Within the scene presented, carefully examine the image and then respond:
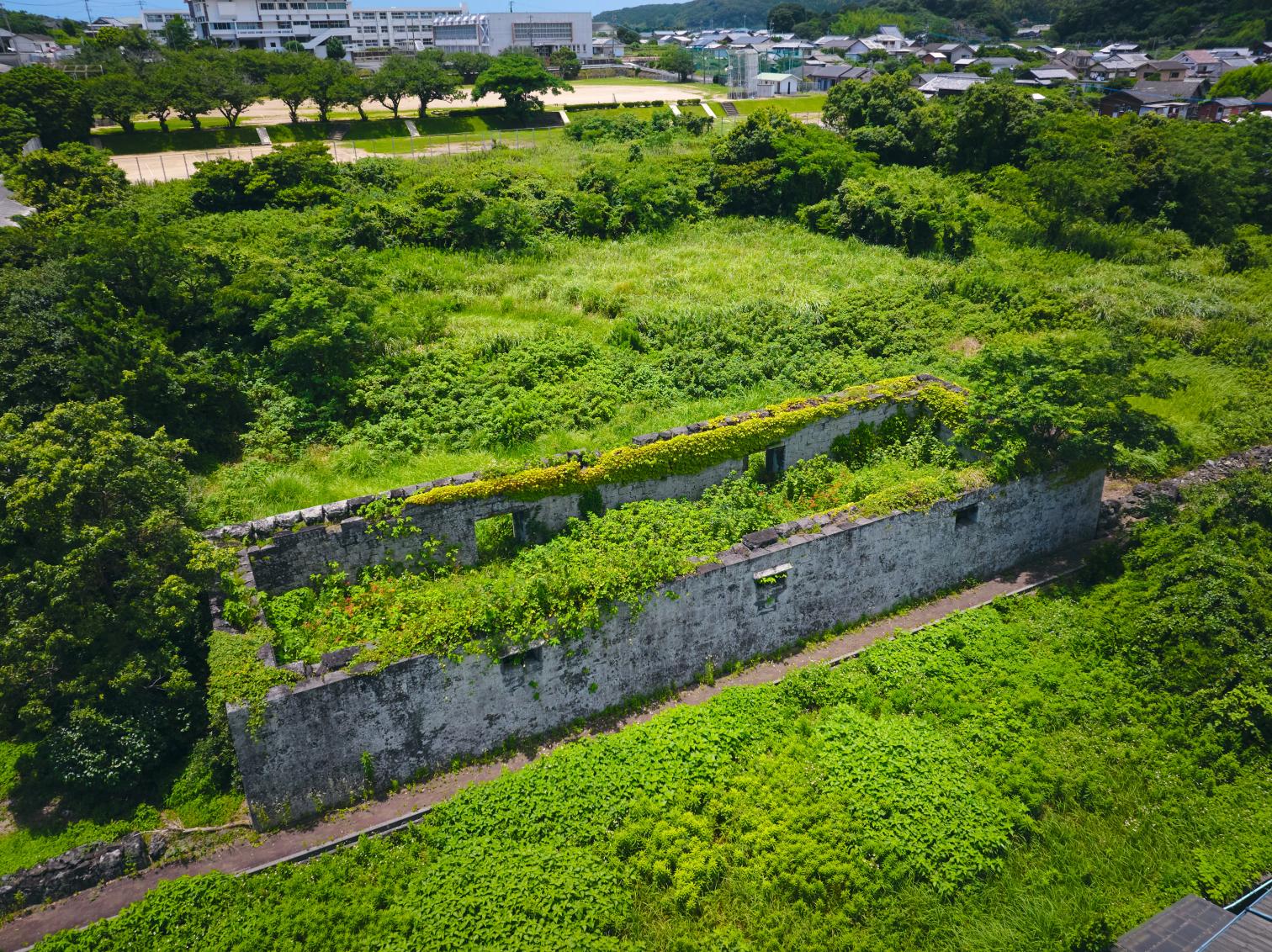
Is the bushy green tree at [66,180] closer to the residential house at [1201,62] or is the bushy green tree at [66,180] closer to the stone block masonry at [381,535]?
the stone block masonry at [381,535]

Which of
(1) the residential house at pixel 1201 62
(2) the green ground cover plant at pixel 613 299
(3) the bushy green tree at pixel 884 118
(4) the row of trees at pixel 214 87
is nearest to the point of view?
(2) the green ground cover plant at pixel 613 299

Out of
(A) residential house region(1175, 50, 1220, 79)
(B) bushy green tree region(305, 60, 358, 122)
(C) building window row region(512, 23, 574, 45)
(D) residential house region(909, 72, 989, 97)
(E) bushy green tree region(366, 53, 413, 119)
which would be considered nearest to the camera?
(B) bushy green tree region(305, 60, 358, 122)

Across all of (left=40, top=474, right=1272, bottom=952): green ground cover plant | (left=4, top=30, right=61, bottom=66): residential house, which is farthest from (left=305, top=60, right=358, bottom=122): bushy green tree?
(left=40, top=474, right=1272, bottom=952): green ground cover plant

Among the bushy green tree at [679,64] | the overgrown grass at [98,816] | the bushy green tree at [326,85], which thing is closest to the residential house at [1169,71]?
the bushy green tree at [679,64]

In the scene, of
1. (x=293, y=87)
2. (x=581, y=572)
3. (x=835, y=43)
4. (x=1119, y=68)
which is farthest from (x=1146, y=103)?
(x=581, y=572)

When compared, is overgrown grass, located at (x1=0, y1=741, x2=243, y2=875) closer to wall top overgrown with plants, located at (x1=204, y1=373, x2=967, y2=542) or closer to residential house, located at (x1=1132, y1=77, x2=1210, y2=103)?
wall top overgrown with plants, located at (x1=204, y1=373, x2=967, y2=542)

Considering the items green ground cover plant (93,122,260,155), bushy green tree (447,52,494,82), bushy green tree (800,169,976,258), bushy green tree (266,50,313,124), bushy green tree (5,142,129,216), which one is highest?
bushy green tree (447,52,494,82)

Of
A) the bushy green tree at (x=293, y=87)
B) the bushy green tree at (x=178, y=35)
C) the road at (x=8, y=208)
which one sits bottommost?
the road at (x=8, y=208)
